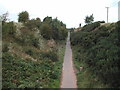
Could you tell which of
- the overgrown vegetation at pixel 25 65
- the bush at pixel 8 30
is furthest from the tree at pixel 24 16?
the bush at pixel 8 30

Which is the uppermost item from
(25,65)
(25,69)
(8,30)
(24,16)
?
(24,16)

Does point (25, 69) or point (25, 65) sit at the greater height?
point (25, 65)

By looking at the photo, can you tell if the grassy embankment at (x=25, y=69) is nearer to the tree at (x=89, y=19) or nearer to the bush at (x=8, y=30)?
the bush at (x=8, y=30)

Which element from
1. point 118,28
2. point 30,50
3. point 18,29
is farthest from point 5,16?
point 118,28

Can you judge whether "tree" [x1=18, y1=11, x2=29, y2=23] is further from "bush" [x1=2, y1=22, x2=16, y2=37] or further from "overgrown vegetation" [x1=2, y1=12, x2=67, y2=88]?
"bush" [x1=2, y1=22, x2=16, y2=37]

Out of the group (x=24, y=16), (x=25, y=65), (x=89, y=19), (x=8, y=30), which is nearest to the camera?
(x=25, y=65)

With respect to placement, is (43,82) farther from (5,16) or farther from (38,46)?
(5,16)

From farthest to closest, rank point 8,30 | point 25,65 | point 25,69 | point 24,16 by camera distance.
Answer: point 24,16
point 8,30
point 25,65
point 25,69

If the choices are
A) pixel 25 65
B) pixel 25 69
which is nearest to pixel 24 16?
pixel 25 65

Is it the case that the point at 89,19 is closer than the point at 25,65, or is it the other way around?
the point at 25,65

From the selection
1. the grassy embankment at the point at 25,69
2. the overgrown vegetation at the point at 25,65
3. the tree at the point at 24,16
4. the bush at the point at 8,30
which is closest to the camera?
the grassy embankment at the point at 25,69

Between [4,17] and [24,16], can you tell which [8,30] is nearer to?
[4,17]

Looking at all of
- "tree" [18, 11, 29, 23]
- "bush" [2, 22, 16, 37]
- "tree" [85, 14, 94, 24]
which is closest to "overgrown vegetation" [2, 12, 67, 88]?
"bush" [2, 22, 16, 37]

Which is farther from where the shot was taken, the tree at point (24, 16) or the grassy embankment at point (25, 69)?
the tree at point (24, 16)
